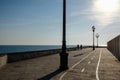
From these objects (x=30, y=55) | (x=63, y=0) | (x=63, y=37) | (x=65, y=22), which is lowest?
(x=30, y=55)

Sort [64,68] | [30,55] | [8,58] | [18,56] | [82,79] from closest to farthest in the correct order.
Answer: [82,79], [64,68], [8,58], [18,56], [30,55]

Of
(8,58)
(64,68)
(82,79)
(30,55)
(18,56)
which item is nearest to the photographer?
(82,79)

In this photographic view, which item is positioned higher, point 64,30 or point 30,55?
point 64,30

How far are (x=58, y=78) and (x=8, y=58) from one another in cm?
1275

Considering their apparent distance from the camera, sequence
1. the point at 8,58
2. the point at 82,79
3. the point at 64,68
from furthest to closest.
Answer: the point at 8,58 → the point at 64,68 → the point at 82,79

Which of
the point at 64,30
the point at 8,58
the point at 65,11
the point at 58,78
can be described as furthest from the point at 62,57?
the point at 8,58

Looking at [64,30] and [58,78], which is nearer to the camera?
[58,78]

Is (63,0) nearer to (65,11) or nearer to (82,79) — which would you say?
(65,11)

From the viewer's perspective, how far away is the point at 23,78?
14.9 metres

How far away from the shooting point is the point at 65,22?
2020 cm

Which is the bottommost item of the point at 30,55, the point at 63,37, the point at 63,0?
the point at 30,55

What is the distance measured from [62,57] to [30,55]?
15.5 m

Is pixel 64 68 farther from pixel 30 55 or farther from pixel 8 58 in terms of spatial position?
pixel 30 55

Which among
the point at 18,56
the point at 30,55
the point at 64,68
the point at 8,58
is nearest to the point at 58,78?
the point at 64,68
